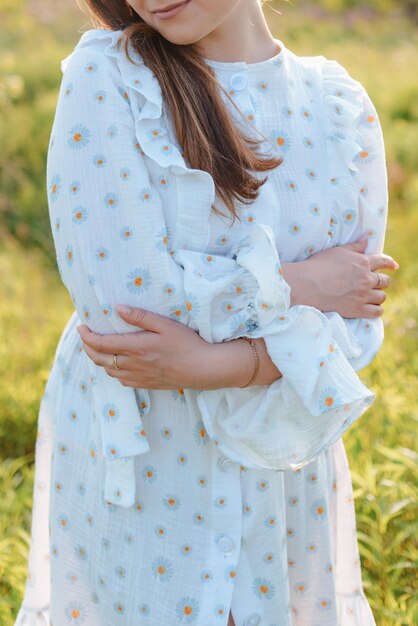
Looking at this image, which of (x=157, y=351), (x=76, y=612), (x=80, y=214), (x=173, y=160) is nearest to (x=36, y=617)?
(x=76, y=612)

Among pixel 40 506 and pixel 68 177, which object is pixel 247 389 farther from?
pixel 40 506

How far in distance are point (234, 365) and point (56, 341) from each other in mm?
Result: 2577

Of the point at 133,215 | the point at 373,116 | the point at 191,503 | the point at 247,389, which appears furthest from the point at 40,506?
the point at 373,116

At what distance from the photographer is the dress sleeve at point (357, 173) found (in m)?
1.46

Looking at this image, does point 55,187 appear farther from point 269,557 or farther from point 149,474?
point 269,557

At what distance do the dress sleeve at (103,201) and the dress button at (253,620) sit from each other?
57 cm

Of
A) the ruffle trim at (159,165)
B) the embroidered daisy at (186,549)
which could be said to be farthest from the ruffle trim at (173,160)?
the embroidered daisy at (186,549)

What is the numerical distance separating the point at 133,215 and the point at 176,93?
23 centimetres

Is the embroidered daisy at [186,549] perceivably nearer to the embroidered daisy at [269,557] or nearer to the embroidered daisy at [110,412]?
the embroidered daisy at [269,557]

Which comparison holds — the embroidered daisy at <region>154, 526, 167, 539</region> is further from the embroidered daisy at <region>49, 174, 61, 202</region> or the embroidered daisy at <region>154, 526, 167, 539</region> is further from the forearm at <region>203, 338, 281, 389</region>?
the embroidered daisy at <region>49, 174, 61, 202</region>

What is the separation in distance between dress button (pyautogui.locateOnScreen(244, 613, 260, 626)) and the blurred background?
754 mm

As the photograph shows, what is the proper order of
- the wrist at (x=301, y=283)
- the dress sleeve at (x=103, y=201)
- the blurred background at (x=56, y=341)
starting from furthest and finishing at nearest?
the blurred background at (x=56, y=341) < the wrist at (x=301, y=283) < the dress sleeve at (x=103, y=201)

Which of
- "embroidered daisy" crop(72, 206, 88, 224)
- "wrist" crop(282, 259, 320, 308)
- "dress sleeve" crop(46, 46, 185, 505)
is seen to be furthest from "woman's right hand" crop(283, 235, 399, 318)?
"embroidered daisy" crop(72, 206, 88, 224)

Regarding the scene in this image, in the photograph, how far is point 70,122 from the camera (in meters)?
1.29
